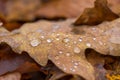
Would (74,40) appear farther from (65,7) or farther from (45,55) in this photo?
(65,7)

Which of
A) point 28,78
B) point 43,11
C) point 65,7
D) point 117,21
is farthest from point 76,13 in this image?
point 28,78

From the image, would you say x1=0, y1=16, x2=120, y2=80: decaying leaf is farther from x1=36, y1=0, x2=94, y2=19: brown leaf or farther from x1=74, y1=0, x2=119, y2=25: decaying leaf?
x1=36, y1=0, x2=94, y2=19: brown leaf

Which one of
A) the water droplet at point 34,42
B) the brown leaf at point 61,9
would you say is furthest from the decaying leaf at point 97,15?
the brown leaf at point 61,9

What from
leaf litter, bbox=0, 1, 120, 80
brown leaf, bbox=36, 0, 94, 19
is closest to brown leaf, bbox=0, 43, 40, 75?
leaf litter, bbox=0, 1, 120, 80

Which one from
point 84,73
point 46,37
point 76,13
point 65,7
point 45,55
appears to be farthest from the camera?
point 65,7

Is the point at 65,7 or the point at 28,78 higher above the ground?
the point at 28,78

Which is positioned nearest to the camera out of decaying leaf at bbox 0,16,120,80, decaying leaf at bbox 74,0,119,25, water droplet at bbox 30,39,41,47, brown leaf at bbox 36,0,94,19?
decaying leaf at bbox 0,16,120,80
